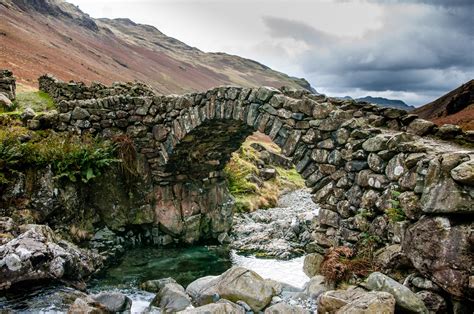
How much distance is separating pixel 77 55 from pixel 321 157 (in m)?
58.5

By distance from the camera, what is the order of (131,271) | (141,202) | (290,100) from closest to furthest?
(290,100) < (131,271) < (141,202)

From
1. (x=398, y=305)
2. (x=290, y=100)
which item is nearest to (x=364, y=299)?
(x=398, y=305)

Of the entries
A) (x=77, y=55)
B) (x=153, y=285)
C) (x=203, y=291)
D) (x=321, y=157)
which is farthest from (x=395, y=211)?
(x=77, y=55)

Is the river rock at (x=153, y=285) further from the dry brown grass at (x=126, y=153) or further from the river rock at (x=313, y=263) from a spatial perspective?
the dry brown grass at (x=126, y=153)

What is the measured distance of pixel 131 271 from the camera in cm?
1321

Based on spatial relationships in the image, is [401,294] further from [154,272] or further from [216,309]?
[154,272]

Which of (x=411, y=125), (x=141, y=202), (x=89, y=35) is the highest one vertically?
(x=89, y=35)

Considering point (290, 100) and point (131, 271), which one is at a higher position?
point (290, 100)

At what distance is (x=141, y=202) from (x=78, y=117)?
13.3 feet

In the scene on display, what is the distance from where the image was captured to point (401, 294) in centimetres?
636

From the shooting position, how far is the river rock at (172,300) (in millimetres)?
8930

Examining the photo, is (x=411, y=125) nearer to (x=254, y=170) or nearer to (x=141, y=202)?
(x=141, y=202)

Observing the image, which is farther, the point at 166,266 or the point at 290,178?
the point at 290,178

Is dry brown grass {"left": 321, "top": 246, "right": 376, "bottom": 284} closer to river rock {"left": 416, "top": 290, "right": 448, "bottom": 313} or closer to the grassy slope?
river rock {"left": 416, "top": 290, "right": 448, "bottom": 313}
